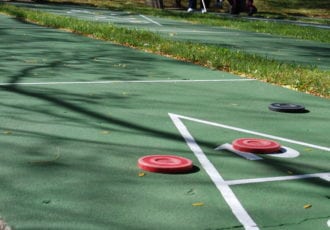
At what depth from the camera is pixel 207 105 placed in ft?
25.8

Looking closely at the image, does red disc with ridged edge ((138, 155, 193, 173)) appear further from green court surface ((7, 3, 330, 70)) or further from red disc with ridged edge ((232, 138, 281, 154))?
green court surface ((7, 3, 330, 70))

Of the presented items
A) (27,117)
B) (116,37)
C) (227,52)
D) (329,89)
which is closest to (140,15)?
(116,37)

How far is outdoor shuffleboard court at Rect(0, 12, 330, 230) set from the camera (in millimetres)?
4090

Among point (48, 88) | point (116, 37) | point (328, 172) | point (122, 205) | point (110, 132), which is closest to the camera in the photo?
point (122, 205)

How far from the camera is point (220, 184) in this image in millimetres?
4746

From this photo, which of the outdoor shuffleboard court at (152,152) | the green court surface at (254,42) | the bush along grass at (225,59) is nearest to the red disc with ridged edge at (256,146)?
the outdoor shuffleboard court at (152,152)

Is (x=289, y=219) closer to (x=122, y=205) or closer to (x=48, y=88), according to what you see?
(x=122, y=205)

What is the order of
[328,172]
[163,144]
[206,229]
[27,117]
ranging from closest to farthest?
[206,229] < [328,172] < [163,144] < [27,117]

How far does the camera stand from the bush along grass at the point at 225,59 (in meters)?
9.81

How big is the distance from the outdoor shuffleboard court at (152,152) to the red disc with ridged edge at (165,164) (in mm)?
47

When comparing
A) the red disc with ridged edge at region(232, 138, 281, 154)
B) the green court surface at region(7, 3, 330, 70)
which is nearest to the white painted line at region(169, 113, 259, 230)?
the red disc with ridged edge at region(232, 138, 281, 154)

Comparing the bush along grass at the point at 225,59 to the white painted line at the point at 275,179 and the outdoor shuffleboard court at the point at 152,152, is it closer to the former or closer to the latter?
the outdoor shuffleboard court at the point at 152,152

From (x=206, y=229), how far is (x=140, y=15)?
899 inches

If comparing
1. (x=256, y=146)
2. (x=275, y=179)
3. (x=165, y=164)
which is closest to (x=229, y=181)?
(x=275, y=179)
